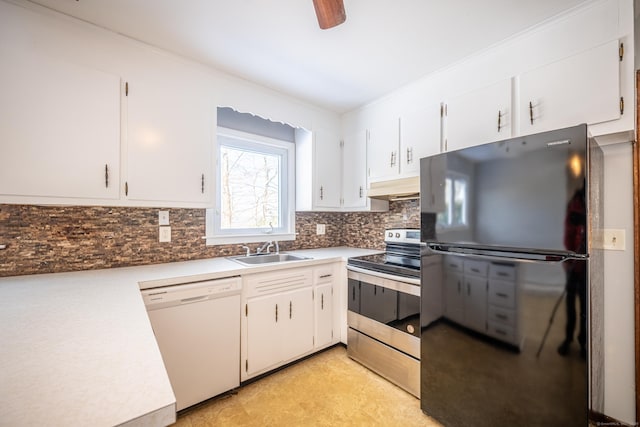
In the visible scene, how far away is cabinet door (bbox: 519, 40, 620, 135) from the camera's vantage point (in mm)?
1340

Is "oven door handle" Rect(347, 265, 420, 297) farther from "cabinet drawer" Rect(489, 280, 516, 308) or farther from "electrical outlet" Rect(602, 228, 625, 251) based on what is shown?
"electrical outlet" Rect(602, 228, 625, 251)

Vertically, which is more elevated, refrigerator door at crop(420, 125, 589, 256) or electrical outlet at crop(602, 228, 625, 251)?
refrigerator door at crop(420, 125, 589, 256)

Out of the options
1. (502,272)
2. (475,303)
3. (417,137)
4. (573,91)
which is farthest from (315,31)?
(475,303)

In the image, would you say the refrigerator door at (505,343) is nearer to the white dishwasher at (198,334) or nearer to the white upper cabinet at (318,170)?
the white dishwasher at (198,334)

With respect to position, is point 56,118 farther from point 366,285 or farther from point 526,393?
point 526,393

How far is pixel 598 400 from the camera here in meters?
1.55

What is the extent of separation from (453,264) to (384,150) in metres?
1.33

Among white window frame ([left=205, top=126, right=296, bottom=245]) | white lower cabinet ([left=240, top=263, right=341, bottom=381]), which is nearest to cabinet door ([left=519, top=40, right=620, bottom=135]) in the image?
white lower cabinet ([left=240, top=263, right=341, bottom=381])

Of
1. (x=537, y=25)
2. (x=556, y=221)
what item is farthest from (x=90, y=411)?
(x=537, y=25)

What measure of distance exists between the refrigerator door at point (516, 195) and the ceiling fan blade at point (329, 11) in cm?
93

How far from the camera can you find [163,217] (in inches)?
80.7

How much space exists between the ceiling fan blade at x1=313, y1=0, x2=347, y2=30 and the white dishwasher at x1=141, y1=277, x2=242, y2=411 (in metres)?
1.58

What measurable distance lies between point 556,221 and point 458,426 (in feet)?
4.01

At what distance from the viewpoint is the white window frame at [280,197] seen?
234cm
